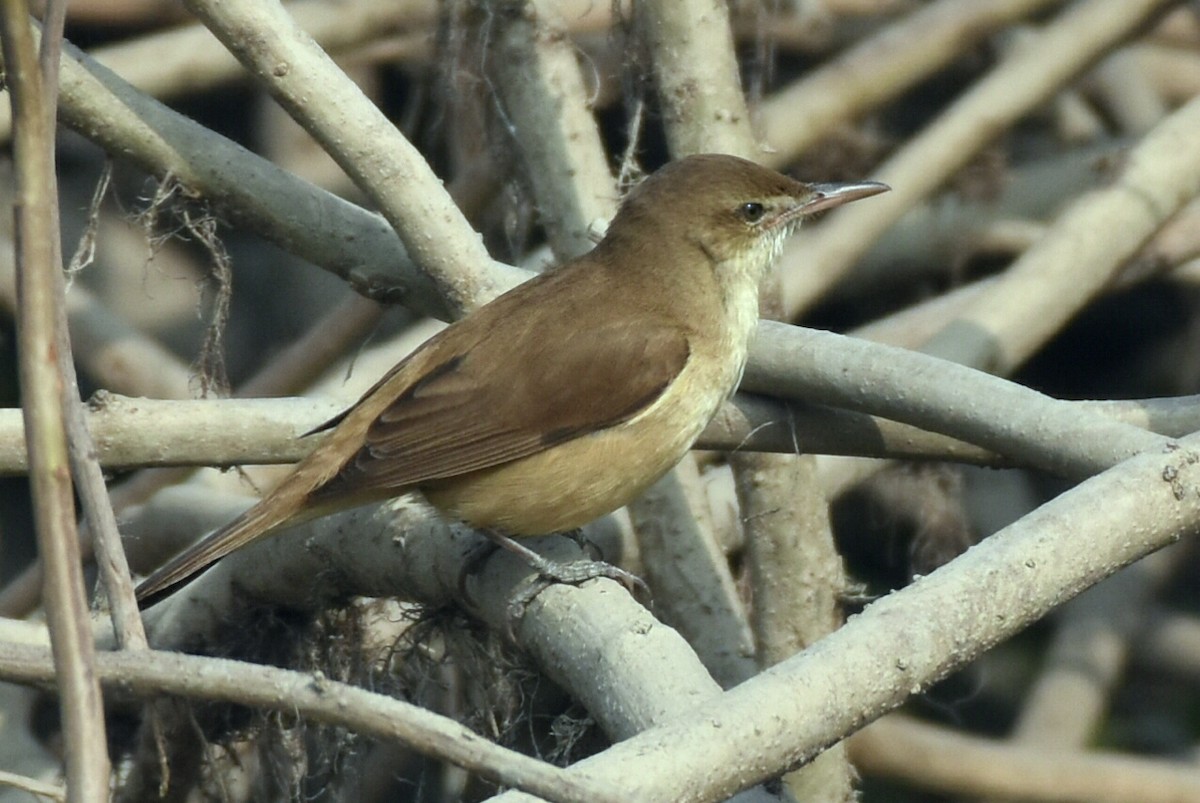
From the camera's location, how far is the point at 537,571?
2.91 m

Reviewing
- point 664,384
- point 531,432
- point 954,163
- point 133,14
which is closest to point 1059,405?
point 664,384

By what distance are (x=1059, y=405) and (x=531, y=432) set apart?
3.21 ft

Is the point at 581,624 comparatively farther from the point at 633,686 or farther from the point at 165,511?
the point at 165,511

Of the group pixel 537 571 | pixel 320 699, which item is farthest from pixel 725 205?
pixel 320 699

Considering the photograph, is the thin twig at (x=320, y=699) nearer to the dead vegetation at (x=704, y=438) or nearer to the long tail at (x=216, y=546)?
the dead vegetation at (x=704, y=438)

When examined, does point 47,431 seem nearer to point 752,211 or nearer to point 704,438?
point 704,438

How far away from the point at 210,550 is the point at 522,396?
668 mm

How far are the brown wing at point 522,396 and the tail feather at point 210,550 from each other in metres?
0.26

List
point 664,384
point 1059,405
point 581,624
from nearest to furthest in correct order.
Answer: point 581,624 < point 1059,405 < point 664,384

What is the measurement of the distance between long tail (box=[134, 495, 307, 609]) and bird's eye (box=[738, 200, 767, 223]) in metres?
1.12

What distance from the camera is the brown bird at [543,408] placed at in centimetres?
307

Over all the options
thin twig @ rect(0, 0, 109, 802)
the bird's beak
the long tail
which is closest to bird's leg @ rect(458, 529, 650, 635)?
the long tail

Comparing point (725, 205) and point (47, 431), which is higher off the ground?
point (725, 205)

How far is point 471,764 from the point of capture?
1538mm
